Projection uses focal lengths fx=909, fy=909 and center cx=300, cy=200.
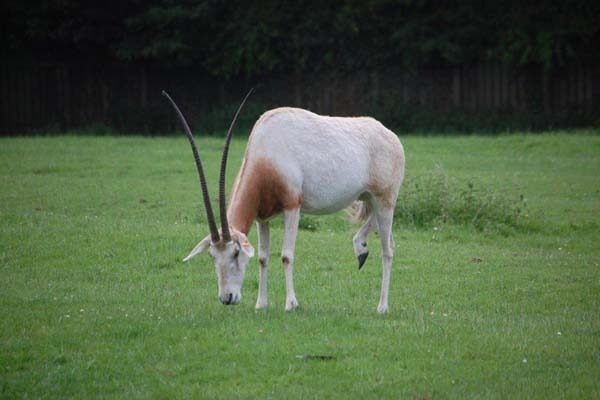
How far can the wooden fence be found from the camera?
2911 cm

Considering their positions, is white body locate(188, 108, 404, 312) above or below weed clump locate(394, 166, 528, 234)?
above

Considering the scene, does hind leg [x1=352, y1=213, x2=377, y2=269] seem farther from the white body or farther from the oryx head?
the oryx head

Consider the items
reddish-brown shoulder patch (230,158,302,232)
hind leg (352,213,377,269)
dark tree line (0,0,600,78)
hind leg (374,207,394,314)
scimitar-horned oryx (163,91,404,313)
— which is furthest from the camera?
dark tree line (0,0,600,78)

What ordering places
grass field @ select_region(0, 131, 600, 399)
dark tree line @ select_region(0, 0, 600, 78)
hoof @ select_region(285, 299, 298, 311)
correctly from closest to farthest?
1. grass field @ select_region(0, 131, 600, 399)
2. hoof @ select_region(285, 299, 298, 311)
3. dark tree line @ select_region(0, 0, 600, 78)

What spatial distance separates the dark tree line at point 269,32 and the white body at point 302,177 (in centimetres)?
2048

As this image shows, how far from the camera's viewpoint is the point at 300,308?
8844 millimetres

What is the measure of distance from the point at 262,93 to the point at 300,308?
76.8 ft

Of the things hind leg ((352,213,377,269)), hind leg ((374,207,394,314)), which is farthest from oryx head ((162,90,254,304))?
hind leg ((352,213,377,269))

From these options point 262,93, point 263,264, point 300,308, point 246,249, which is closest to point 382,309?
point 300,308

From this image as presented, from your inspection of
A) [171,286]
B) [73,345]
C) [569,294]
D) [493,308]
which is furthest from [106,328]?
[569,294]

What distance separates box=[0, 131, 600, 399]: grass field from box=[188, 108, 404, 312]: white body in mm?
537

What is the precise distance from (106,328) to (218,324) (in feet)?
3.14

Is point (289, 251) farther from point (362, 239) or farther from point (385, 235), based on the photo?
point (362, 239)

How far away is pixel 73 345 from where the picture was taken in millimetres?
7332
